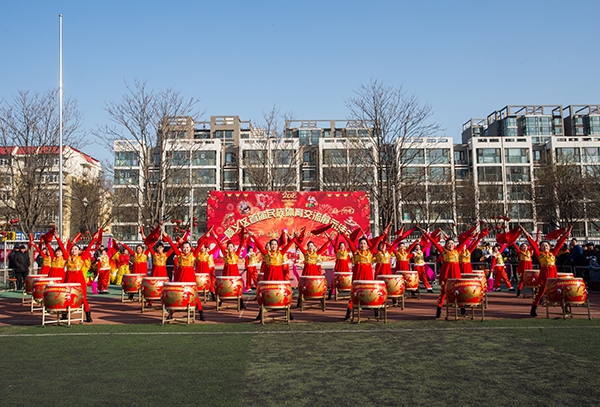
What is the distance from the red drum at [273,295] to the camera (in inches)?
359

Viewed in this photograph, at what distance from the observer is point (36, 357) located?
653cm

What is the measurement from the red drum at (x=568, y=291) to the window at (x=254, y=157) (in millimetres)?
19296

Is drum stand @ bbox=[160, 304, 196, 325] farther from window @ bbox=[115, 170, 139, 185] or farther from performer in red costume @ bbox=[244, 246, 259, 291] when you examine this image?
window @ bbox=[115, 170, 139, 185]

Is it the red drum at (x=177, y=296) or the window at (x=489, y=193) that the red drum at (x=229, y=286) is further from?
the window at (x=489, y=193)

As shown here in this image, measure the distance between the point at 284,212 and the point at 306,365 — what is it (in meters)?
11.4

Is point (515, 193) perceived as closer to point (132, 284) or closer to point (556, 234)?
point (556, 234)

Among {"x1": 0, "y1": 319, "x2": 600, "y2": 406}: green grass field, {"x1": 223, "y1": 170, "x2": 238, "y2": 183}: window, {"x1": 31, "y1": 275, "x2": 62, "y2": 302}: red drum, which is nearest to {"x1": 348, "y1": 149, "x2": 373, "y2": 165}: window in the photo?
{"x1": 31, "y1": 275, "x2": 62, "y2": 302}: red drum

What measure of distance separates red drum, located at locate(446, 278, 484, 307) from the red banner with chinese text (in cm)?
775

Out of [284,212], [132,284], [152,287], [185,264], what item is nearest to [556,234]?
[185,264]

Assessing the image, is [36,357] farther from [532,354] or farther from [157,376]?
[532,354]

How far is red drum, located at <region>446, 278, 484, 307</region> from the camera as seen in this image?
9258mm

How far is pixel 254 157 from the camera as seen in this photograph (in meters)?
33.2

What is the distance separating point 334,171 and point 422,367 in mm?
23709

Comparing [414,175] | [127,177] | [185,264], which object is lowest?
[185,264]
